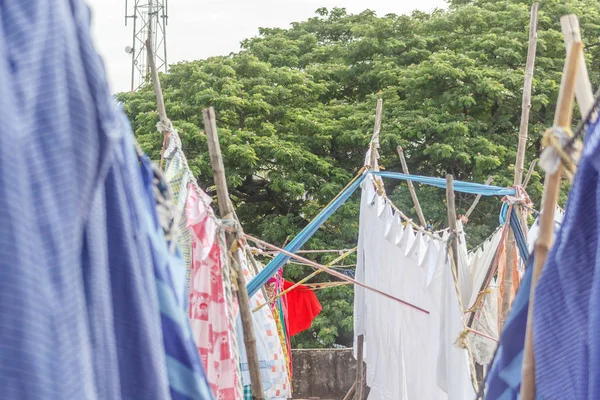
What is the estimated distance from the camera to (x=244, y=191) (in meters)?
10.4

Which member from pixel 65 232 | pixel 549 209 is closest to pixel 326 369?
pixel 549 209

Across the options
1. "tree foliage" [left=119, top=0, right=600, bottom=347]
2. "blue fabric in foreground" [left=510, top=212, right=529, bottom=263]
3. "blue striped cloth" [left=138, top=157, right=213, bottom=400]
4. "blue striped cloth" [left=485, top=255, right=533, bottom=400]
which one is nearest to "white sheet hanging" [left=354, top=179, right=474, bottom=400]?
"blue fabric in foreground" [left=510, top=212, right=529, bottom=263]

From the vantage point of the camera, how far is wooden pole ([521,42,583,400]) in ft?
3.52

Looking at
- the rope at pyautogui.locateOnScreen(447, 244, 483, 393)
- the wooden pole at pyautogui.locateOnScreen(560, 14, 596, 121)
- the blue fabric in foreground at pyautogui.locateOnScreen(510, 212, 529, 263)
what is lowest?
the rope at pyautogui.locateOnScreen(447, 244, 483, 393)

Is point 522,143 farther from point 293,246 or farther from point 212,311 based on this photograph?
point 212,311

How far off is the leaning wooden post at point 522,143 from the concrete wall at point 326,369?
17.0 feet

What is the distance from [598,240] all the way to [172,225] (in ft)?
1.95

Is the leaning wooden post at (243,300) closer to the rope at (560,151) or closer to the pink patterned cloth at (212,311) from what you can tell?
the pink patterned cloth at (212,311)

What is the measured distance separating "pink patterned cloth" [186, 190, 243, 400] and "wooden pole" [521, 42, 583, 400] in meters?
1.48

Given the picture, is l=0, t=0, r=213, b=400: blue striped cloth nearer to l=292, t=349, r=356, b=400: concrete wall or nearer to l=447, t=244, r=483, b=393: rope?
l=447, t=244, r=483, b=393: rope

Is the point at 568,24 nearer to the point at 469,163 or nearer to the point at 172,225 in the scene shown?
the point at 172,225

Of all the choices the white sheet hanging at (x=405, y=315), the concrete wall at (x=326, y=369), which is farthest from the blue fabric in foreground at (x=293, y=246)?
the concrete wall at (x=326, y=369)

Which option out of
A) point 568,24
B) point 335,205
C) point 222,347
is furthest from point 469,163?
point 568,24

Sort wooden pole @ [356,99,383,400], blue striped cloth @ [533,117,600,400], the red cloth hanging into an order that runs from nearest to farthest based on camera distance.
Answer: blue striped cloth @ [533,117,600,400] < wooden pole @ [356,99,383,400] < the red cloth hanging
